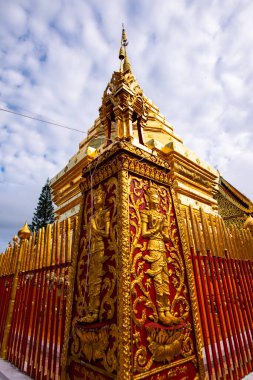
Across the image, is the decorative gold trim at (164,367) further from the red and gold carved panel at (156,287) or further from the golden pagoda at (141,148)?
the golden pagoda at (141,148)

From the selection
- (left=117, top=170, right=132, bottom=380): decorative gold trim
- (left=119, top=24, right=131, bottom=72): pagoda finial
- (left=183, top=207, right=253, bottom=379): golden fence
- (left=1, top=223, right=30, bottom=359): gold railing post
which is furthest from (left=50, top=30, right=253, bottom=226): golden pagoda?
(left=1, top=223, right=30, bottom=359): gold railing post

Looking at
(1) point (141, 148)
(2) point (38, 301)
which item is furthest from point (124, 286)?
(2) point (38, 301)

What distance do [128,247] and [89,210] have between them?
2.66 ft

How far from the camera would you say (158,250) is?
2.06 m

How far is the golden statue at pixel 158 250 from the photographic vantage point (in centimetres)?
187

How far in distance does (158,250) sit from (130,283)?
0.45 meters

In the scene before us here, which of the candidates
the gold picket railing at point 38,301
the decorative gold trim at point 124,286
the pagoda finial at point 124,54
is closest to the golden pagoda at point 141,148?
the pagoda finial at point 124,54

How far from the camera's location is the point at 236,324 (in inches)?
110

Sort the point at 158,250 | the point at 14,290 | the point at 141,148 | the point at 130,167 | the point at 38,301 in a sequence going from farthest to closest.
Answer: the point at 14,290 < the point at 38,301 < the point at 141,148 < the point at 130,167 < the point at 158,250

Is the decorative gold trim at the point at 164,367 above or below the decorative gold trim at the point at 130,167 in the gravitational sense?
below

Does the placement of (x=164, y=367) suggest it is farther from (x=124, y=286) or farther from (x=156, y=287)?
(x=124, y=286)

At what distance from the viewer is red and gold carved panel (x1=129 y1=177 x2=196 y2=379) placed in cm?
169

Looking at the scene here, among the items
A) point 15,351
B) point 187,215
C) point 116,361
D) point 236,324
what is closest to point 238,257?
point 236,324

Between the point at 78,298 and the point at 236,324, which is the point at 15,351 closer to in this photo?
the point at 78,298
